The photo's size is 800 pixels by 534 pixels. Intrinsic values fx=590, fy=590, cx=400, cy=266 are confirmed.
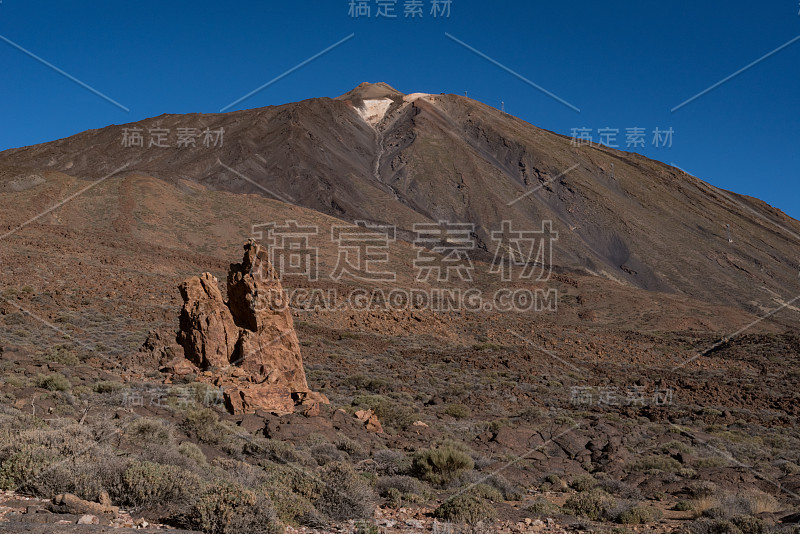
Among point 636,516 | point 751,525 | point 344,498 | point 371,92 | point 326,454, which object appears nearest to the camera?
point 344,498

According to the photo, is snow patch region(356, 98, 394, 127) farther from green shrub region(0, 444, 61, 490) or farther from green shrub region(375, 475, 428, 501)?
green shrub region(0, 444, 61, 490)

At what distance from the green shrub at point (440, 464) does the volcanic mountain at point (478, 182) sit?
56.0m

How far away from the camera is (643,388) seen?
74.6ft

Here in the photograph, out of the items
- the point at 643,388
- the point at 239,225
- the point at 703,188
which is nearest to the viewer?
the point at 643,388

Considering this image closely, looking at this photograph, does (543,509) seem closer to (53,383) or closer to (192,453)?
(192,453)

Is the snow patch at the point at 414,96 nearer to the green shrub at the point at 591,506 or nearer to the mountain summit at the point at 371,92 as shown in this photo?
the mountain summit at the point at 371,92

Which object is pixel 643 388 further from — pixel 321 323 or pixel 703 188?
pixel 703 188

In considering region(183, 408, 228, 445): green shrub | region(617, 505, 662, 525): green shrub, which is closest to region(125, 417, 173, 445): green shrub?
region(183, 408, 228, 445): green shrub

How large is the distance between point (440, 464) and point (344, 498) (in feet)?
11.0

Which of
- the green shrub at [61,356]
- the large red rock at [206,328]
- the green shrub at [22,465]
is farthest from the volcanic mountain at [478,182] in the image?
the green shrub at [22,465]

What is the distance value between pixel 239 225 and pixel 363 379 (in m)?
35.3

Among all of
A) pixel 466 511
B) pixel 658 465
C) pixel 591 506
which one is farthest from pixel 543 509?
pixel 658 465

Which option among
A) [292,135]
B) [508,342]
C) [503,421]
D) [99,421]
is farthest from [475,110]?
[99,421]

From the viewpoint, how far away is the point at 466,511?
6785 millimetres
